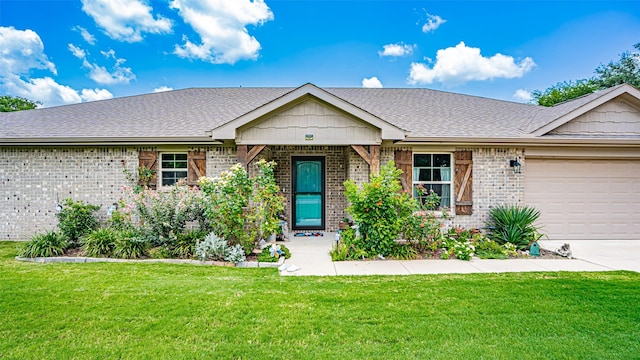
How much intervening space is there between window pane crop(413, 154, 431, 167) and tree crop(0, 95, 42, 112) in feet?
95.4

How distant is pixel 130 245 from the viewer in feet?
21.6

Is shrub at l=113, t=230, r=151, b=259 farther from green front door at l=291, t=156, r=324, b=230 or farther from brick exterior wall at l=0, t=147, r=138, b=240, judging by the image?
green front door at l=291, t=156, r=324, b=230

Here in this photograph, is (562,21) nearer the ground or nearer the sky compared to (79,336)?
nearer the sky

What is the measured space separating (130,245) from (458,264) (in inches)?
255

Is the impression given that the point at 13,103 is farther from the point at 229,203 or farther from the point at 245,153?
the point at 229,203

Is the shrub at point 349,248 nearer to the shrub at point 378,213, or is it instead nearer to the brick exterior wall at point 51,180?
the shrub at point 378,213

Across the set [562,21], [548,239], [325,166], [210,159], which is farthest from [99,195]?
[562,21]

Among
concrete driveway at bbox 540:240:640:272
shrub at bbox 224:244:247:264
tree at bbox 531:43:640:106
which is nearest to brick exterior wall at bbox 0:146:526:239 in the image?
concrete driveway at bbox 540:240:640:272

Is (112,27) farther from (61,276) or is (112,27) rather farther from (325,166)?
(61,276)

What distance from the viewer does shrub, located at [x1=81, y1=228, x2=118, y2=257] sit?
6.53 metres

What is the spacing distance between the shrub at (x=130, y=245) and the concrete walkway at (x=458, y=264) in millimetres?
3028

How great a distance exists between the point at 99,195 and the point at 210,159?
2972 mm

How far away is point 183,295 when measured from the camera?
14.4 ft

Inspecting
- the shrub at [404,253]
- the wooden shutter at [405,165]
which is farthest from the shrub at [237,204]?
the wooden shutter at [405,165]
